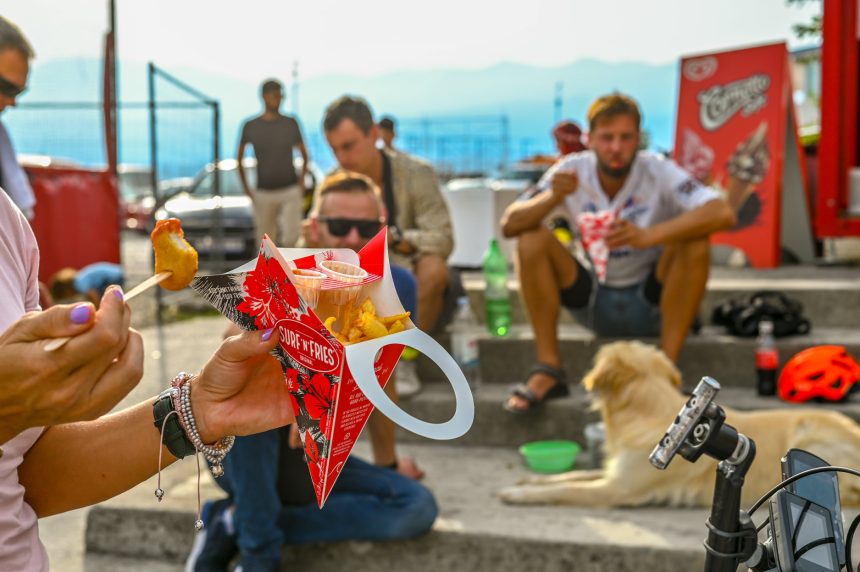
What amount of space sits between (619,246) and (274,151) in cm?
499

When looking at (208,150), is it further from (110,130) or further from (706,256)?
(706,256)

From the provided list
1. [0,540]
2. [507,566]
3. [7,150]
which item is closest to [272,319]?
[0,540]

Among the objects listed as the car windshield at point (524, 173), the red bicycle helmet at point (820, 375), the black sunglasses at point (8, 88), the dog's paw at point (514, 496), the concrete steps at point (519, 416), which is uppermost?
the black sunglasses at point (8, 88)

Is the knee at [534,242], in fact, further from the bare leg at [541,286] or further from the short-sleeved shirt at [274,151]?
the short-sleeved shirt at [274,151]

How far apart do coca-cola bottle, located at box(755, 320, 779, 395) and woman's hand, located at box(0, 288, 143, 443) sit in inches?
154

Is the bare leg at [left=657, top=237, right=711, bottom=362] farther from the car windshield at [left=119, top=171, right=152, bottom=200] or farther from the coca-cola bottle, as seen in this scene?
the car windshield at [left=119, top=171, right=152, bottom=200]

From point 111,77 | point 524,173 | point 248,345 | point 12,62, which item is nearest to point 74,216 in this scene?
point 111,77

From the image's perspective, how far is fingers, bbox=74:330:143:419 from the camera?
3.68 ft

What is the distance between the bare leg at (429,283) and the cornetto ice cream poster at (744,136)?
335cm

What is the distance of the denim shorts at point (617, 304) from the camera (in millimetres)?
4844

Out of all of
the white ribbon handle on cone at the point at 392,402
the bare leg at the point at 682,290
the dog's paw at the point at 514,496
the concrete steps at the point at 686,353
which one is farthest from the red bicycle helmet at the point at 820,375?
the white ribbon handle on cone at the point at 392,402

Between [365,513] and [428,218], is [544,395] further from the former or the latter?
[365,513]

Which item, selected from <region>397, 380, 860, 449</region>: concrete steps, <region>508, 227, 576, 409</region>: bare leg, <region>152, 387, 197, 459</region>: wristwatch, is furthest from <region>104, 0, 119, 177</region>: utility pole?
<region>152, 387, 197, 459</region>: wristwatch

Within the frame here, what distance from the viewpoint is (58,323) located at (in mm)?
1037
